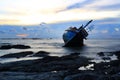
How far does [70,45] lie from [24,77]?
67128mm

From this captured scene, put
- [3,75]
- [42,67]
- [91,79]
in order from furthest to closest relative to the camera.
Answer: [42,67] → [3,75] → [91,79]

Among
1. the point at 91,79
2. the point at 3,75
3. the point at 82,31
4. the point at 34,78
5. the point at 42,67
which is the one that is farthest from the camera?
the point at 82,31

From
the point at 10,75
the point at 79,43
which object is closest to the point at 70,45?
the point at 79,43

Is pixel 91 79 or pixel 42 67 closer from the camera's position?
pixel 91 79

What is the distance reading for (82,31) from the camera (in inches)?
3637

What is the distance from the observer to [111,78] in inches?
1037

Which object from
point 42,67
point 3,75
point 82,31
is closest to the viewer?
point 3,75

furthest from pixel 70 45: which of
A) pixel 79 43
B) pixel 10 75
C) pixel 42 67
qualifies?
pixel 10 75

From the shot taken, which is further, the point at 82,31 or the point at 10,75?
the point at 82,31

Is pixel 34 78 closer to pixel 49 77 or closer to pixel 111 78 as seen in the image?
pixel 49 77

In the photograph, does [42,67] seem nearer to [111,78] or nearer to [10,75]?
[10,75]

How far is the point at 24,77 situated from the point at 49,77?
8.24 ft

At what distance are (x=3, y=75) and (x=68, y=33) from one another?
63.2 metres

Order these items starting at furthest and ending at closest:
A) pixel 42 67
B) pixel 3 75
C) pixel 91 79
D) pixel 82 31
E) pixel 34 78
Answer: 1. pixel 82 31
2. pixel 42 67
3. pixel 3 75
4. pixel 34 78
5. pixel 91 79
